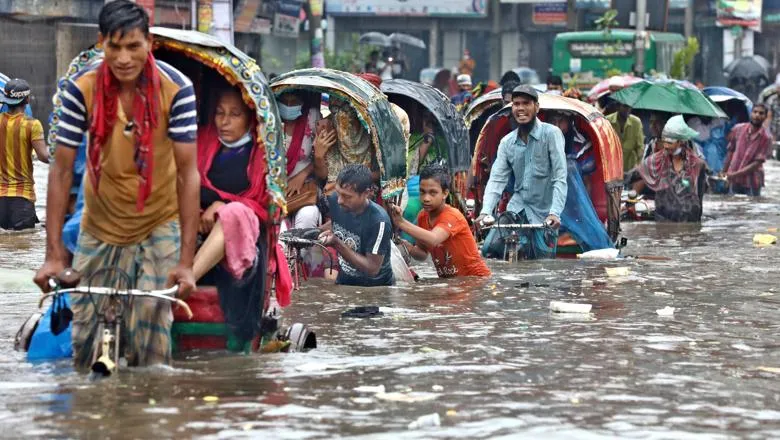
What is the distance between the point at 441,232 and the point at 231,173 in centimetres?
363

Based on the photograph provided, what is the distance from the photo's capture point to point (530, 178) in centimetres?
1297

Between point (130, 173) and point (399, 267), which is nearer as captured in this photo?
point (130, 173)

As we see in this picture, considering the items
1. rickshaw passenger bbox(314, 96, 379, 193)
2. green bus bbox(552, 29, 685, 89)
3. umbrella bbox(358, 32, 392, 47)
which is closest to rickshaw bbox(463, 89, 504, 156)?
rickshaw passenger bbox(314, 96, 379, 193)

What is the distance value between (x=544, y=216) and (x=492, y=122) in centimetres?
199

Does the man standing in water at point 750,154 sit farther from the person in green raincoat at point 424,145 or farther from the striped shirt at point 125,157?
the striped shirt at point 125,157

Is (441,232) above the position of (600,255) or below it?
above

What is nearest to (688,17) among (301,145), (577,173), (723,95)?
(723,95)

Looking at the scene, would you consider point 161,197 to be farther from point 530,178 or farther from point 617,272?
point 530,178

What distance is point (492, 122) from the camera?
14.8 m

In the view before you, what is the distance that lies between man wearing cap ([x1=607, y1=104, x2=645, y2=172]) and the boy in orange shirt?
9082 millimetres

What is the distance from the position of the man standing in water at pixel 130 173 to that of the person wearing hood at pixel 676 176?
11.1m

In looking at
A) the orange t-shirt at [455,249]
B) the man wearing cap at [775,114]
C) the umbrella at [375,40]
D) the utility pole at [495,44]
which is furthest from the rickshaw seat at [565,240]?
the utility pole at [495,44]

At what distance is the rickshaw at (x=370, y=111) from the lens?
11634 mm

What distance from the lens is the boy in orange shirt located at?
11.1 m
